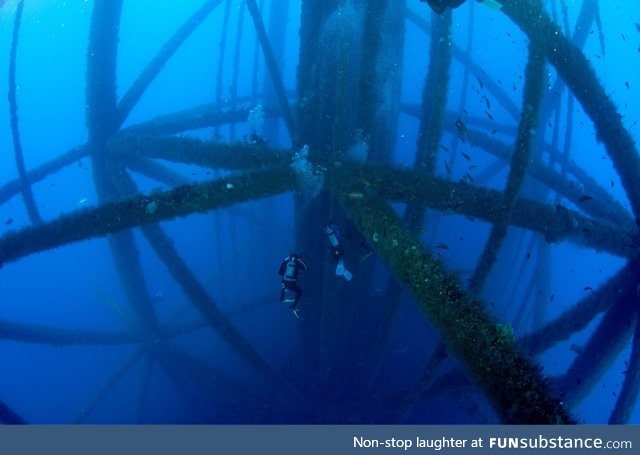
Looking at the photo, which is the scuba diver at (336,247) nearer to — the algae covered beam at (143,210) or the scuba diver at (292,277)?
the scuba diver at (292,277)

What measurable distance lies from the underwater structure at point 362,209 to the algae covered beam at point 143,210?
2 centimetres

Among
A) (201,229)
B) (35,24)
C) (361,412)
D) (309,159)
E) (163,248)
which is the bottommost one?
(361,412)

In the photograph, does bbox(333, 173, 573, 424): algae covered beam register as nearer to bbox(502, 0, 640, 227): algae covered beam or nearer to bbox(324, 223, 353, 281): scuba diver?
bbox(324, 223, 353, 281): scuba diver

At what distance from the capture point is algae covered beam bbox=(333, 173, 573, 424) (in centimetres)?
265

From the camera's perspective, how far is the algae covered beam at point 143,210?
14.7 ft

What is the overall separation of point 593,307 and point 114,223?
6155 millimetres

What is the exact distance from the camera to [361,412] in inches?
314

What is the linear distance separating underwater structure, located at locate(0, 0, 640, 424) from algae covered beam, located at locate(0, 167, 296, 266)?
0.05 ft

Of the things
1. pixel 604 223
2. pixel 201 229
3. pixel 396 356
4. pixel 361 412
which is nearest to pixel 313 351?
pixel 361 412

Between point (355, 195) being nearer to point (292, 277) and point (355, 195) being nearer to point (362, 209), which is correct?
point (362, 209)

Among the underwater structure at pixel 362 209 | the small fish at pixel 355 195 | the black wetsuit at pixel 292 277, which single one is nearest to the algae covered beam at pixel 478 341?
the underwater structure at pixel 362 209

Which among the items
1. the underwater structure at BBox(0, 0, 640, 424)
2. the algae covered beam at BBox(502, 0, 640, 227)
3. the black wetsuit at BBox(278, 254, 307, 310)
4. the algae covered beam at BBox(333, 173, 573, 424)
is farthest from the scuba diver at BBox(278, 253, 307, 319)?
the algae covered beam at BBox(502, 0, 640, 227)

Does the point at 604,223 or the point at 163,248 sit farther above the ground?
the point at 163,248

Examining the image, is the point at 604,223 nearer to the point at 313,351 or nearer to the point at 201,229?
the point at 313,351
